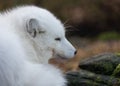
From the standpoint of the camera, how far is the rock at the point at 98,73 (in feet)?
20.6

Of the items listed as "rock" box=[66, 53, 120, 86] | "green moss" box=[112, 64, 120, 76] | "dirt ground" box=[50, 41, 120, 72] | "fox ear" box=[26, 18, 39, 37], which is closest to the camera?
"fox ear" box=[26, 18, 39, 37]

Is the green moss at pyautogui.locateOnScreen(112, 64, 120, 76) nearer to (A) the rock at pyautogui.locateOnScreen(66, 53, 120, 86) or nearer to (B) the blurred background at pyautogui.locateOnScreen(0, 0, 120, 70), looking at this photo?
(A) the rock at pyautogui.locateOnScreen(66, 53, 120, 86)

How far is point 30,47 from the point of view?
5.71 m

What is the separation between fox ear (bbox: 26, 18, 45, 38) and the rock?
873mm

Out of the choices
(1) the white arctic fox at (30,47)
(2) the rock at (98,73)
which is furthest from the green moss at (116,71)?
(1) the white arctic fox at (30,47)

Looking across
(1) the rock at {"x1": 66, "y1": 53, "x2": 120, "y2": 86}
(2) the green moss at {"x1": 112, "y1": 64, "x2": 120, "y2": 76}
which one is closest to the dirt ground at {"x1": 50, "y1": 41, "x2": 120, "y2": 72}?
(1) the rock at {"x1": 66, "y1": 53, "x2": 120, "y2": 86}

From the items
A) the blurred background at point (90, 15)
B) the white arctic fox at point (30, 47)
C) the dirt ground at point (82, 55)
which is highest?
the blurred background at point (90, 15)

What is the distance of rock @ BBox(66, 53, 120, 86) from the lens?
20.6ft

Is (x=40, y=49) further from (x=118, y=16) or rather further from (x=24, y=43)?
(x=118, y=16)

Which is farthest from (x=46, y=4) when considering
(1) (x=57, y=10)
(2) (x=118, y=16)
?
(2) (x=118, y=16)

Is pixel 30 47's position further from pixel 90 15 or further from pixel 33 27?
pixel 90 15

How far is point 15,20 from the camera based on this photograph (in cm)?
584

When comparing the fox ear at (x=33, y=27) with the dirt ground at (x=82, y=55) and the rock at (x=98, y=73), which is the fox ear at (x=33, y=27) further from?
the dirt ground at (x=82, y=55)

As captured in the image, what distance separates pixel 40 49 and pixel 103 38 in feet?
39.6
